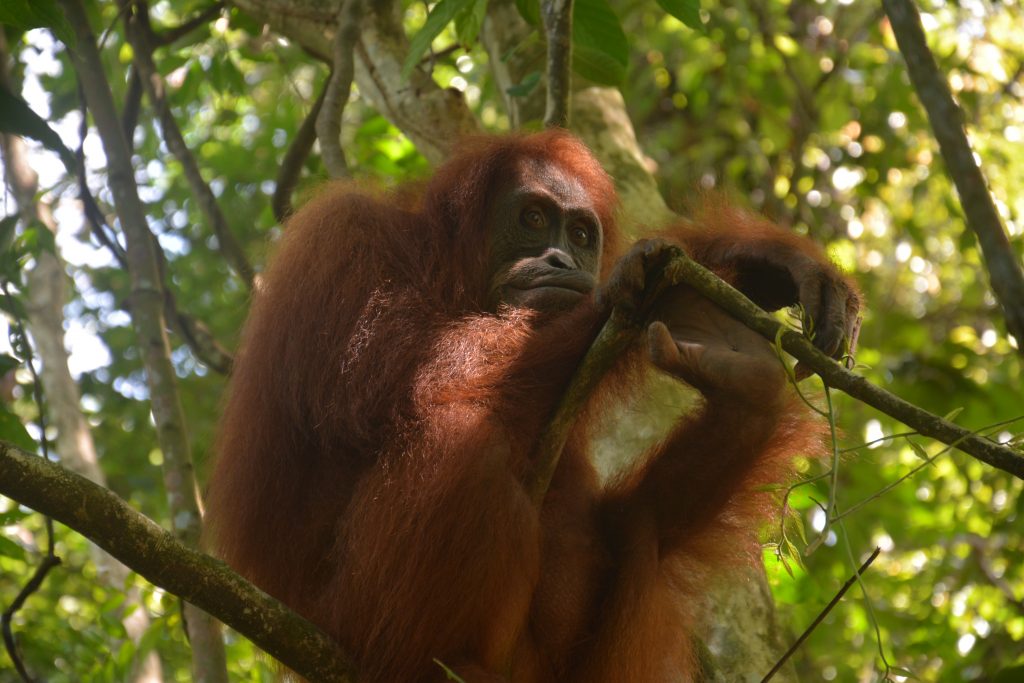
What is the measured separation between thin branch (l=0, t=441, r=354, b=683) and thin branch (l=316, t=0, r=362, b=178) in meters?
2.52

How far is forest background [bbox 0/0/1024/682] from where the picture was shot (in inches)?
161

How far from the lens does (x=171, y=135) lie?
569 centimetres

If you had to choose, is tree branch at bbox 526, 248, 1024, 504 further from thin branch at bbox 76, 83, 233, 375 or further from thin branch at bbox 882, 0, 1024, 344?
thin branch at bbox 76, 83, 233, 375

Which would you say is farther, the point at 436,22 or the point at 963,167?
the point at 436,22

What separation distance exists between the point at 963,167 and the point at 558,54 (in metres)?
1.83

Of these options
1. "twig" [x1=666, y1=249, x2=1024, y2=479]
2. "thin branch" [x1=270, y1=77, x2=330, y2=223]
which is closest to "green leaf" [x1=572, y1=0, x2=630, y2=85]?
"twig" [x1=666, y1=249, x2=1024, y2=479]

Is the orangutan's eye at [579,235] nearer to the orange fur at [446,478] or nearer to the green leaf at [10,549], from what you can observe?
the orange fur at [446,478]

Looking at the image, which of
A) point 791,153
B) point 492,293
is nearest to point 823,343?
point 492,293

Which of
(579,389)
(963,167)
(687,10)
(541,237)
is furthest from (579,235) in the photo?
(963,167)

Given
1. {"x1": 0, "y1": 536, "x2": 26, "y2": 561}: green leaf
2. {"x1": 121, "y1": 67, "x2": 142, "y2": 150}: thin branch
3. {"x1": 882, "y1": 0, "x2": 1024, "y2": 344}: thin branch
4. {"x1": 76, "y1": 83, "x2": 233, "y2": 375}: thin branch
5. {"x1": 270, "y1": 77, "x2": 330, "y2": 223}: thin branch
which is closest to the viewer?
{"x1": 882, "y1": 0, "x2": 1024, "y2": 344}: thin branch

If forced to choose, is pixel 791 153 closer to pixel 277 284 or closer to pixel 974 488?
pixel 974 488

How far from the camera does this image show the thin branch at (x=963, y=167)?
238 cm

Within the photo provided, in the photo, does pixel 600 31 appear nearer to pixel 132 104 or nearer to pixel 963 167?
pixel 963 167

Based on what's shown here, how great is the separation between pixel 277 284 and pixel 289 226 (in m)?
0.40
